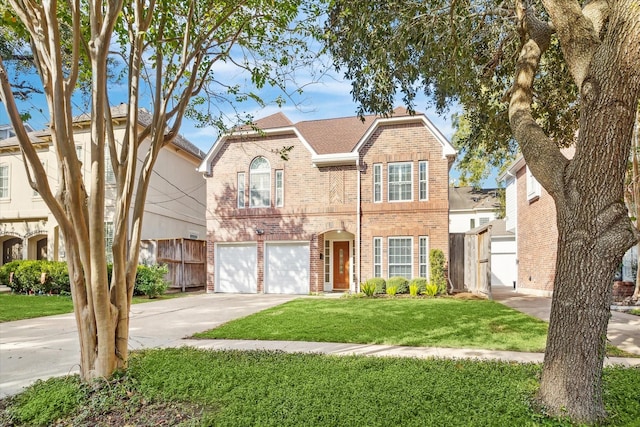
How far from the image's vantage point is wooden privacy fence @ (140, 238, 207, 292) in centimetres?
1632

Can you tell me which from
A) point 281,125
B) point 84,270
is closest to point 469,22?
point 84,270

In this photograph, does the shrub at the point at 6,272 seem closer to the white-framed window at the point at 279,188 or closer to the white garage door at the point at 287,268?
the white garage door at the point at 287,268

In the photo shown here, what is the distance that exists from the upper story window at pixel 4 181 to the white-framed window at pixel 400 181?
17330 millimetres

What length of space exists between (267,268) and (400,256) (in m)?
5.28

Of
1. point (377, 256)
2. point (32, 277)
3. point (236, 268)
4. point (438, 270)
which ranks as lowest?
point (32, 277)

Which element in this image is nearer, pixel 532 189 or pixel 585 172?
pixel 585 172

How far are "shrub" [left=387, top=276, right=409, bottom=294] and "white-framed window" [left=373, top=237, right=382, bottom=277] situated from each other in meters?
0.94

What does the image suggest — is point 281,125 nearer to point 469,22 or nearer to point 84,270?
point 469,22

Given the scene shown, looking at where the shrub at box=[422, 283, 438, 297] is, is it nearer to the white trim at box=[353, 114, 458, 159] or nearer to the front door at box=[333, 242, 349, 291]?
the front door at box=[333, 242, 349, 291]

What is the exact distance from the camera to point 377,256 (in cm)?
1548

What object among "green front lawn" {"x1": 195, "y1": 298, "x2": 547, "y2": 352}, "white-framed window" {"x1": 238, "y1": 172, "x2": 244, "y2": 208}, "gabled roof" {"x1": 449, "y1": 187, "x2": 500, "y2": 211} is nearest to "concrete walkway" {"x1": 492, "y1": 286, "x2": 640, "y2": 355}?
"green front lawn" {"x1": 195, "y1": 298, "x2": 547, "y2": 352}

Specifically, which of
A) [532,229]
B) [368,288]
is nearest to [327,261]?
[368,288]

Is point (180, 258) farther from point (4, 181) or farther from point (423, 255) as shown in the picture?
point (423, 255)

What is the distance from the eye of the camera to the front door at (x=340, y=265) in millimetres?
17031
